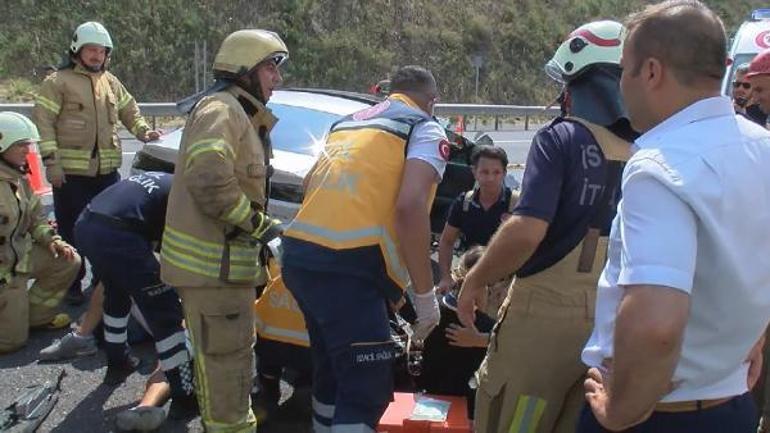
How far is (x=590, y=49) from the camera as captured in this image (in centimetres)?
259

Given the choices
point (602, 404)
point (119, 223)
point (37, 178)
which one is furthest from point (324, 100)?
point (602, 404)

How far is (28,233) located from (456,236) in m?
2.61

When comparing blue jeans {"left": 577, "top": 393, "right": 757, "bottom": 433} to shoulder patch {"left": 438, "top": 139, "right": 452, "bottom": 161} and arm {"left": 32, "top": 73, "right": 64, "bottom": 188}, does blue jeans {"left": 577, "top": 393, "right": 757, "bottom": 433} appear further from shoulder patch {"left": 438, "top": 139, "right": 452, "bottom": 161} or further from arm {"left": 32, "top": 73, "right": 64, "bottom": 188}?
arm {"left": 32, "top": 73, "right": 64, "bottom": 188}

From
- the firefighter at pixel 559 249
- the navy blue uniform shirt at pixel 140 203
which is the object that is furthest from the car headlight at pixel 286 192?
the firefighter at pixel 559 249

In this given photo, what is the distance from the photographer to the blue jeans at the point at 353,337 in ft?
10.1

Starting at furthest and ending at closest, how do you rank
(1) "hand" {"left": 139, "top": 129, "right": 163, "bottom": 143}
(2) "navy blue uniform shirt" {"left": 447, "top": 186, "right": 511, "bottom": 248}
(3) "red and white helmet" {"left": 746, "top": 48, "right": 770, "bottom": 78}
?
(1) "hand" {"left": 139, "top": 129, "right": 163, "bottom": 143} < (2) "navy blue uniform shirt" {"left": 447, "top": 186, "right": 511, "bottom": 248} < (3) "red and white helmet" {"left": 746, "top": 48, "right": 770, "bottom": 78}

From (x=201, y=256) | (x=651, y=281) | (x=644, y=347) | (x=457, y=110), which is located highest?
(x=651, y=281)

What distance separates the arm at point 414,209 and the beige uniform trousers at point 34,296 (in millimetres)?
2665

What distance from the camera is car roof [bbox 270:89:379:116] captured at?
20.3ft

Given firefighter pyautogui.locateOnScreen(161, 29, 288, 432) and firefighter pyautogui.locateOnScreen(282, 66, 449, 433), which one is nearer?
firefighter pyautogui.locateOnScreen(282, 66, 449, 433)

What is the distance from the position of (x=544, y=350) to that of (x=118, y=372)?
8.63ft

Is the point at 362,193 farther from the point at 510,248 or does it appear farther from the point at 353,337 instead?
the point at 510,248

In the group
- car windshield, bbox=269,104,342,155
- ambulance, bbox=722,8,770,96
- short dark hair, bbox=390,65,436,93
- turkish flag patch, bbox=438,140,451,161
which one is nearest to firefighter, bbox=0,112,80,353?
car windshield, bbox=269,104,342,155

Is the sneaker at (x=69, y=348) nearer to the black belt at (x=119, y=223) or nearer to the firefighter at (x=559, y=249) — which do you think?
the black belt at (x=119, y=223)
